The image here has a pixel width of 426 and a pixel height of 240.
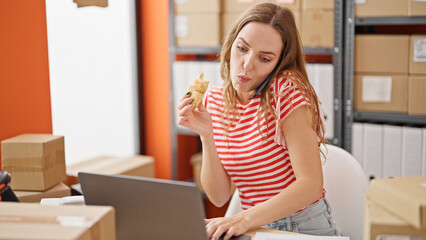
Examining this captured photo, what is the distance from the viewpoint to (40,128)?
216 centimetres

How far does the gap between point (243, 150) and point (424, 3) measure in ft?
4.81

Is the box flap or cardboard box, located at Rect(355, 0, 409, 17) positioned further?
cardboard box, located at Rect(355, 0, 409, 17)

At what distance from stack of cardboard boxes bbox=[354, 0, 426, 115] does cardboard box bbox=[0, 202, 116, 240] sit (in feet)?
6.61

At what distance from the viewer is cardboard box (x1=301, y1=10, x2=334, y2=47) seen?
2.79m

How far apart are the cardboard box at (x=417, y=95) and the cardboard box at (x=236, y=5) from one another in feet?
3.30

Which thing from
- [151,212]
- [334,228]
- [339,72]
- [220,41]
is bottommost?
[334,228]

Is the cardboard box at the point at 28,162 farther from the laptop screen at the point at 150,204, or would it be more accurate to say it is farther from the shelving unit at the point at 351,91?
the shelving unit at the point at 351,91

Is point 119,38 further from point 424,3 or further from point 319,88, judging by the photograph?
point 424,3

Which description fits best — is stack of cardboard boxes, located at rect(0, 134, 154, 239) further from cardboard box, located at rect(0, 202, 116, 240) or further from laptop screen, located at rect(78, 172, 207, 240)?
laptop screen, located at rect(78, 172, 207, 240)

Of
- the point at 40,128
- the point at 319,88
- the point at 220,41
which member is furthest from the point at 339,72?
the point at 40,128

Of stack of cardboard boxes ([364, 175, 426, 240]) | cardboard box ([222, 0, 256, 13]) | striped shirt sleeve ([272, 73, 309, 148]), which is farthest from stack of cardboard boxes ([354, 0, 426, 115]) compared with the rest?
stack of cardboard boxes ([364, 175, 426, 240])

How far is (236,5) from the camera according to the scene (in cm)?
304

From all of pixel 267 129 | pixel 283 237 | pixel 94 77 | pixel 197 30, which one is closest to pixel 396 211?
pixel 283 237

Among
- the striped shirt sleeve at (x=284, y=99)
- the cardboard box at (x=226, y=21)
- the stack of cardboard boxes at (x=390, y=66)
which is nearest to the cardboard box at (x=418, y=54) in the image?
the stack of cardboard boxes at (x=390, y=66)
